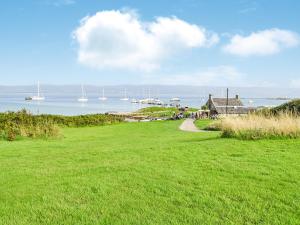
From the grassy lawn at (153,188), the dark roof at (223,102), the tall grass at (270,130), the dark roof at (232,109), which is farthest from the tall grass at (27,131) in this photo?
the dark roof at (223,102)

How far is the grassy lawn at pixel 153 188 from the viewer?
5.73m

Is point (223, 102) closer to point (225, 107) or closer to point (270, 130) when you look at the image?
point (225, 107)

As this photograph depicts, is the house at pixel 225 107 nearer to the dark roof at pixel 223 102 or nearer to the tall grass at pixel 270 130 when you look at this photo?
the dark roof at pixel 223 102

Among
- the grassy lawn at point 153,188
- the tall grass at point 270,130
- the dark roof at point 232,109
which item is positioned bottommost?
the dark roof at point 232,109

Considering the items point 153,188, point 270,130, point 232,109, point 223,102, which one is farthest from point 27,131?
point 223,102

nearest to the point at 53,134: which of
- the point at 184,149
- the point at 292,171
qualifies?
the point at 184,149

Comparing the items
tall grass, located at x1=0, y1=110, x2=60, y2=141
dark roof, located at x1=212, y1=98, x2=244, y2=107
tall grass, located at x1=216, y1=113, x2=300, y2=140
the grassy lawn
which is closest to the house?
dark roof, located at x1=212, y1=98, x2=244, y2=107

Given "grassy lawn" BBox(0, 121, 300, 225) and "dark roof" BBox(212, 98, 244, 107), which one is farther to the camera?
"dark roof" BBox(212, 98, 244, 107)

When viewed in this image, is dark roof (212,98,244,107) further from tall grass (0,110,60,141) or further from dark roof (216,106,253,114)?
tall grass (0,110,60,141)

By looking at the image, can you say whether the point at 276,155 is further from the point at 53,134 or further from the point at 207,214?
the point at 53,134

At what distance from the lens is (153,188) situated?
709 cm

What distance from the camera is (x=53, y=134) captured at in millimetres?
22453

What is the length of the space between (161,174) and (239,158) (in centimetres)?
285

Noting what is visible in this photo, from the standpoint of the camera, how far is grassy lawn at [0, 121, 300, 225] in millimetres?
5734
